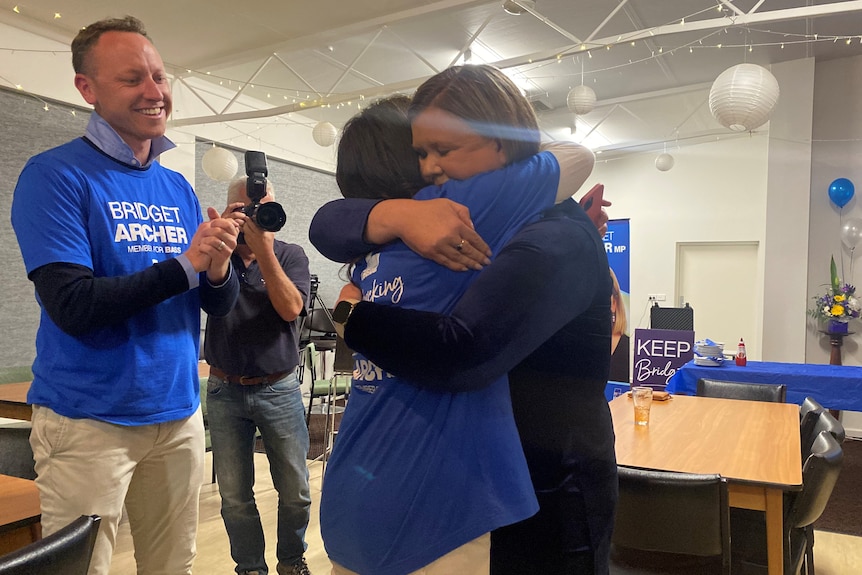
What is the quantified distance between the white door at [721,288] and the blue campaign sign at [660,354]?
164 inches

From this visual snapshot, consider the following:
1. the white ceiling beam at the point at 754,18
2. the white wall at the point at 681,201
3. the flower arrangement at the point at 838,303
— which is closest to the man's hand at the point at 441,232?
the white ceiling beam at the point at 754,18

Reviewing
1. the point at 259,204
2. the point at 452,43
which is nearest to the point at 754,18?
the point at 452,43

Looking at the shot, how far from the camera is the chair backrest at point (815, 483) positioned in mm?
1710

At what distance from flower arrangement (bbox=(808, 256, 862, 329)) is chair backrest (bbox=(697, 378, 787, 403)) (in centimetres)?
334

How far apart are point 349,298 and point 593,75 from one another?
6686 millimetres

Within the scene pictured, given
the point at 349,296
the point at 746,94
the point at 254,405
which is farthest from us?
the point at 746,94

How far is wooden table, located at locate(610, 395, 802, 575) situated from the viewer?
1.72m

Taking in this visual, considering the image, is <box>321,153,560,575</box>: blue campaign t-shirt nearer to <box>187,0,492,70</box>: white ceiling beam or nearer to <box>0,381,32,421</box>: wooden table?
<box>0,381,32,421</box>: wooden table

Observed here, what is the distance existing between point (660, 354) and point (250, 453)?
11.0 feet

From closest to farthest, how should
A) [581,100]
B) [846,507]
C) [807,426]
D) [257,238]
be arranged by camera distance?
[257,238]
[807,426]
[846,507]
[581,100]

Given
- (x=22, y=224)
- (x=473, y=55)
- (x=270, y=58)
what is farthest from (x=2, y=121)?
(x=22, y=224)

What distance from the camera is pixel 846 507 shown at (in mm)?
3750

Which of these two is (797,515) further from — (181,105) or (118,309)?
(181,105)

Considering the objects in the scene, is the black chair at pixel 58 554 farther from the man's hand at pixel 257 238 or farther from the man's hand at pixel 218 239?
the man's hand at pixel 257 238
